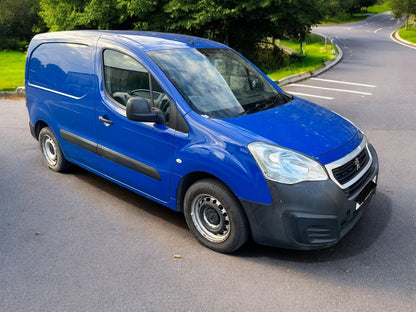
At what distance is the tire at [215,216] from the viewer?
11.5 ft

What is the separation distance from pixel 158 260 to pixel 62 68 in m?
2.66

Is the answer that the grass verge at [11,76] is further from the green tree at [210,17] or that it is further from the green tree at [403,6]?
the green tree at [403,6]

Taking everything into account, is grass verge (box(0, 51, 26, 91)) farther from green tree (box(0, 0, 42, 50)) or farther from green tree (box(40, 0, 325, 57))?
green tree (box(0, 0, 42, 50))

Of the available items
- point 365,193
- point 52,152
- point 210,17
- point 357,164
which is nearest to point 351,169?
point 357,164

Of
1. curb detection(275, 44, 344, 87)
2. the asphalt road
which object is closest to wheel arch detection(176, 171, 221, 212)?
the asphalt road

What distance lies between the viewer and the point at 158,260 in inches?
142

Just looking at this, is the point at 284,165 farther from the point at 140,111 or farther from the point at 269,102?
the point at 140,111

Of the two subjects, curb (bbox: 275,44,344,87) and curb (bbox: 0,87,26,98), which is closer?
curb (bbox: 0,87,26,98)

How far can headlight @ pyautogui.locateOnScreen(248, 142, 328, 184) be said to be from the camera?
3.25 metres

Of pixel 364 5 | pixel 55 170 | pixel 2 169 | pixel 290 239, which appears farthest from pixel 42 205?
pixel 364 5

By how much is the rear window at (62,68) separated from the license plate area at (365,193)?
2993mm

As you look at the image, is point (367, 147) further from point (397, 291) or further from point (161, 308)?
point (161, 308)

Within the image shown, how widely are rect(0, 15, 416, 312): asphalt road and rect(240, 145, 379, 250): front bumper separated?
323 mm

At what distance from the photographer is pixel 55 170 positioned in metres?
5.62
